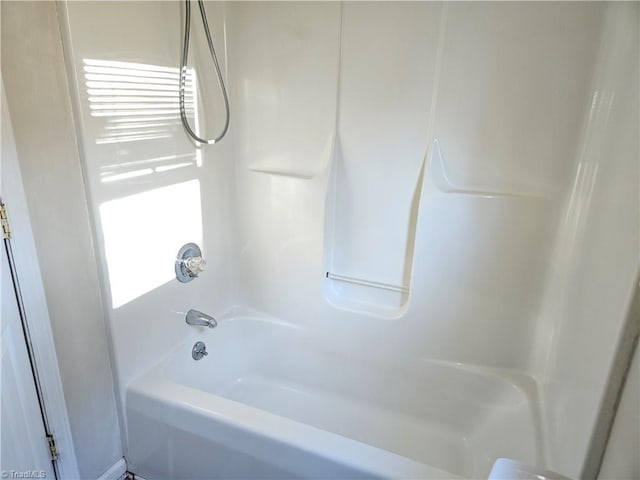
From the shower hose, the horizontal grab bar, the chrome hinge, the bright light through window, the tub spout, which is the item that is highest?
the shower hose

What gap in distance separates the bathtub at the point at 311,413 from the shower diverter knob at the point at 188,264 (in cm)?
31

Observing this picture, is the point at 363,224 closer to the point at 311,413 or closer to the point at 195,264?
the point at 195,264

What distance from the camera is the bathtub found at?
1.34 meters

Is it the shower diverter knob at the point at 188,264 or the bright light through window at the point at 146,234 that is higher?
the bright light through window at the point at 146,234

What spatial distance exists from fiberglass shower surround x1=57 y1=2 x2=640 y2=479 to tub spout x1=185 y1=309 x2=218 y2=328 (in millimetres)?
31

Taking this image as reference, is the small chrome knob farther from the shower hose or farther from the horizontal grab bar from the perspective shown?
the shower hose

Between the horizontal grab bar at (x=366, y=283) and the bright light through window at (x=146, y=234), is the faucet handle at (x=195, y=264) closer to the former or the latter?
the bright light through window at (x=146, y=234)

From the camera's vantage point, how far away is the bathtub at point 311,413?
1336mm

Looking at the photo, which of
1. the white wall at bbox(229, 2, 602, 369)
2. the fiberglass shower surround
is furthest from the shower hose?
the white wall at bbox(229, 2, 602, 369)

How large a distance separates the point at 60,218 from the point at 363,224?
3.95 ft

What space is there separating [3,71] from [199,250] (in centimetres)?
98

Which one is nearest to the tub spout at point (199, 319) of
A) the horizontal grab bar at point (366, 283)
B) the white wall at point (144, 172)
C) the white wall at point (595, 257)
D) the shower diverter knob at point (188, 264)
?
the white wall at point (144, 172)

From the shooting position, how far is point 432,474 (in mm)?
1189

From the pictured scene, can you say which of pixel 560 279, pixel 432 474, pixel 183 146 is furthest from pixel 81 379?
pixel 560 279
